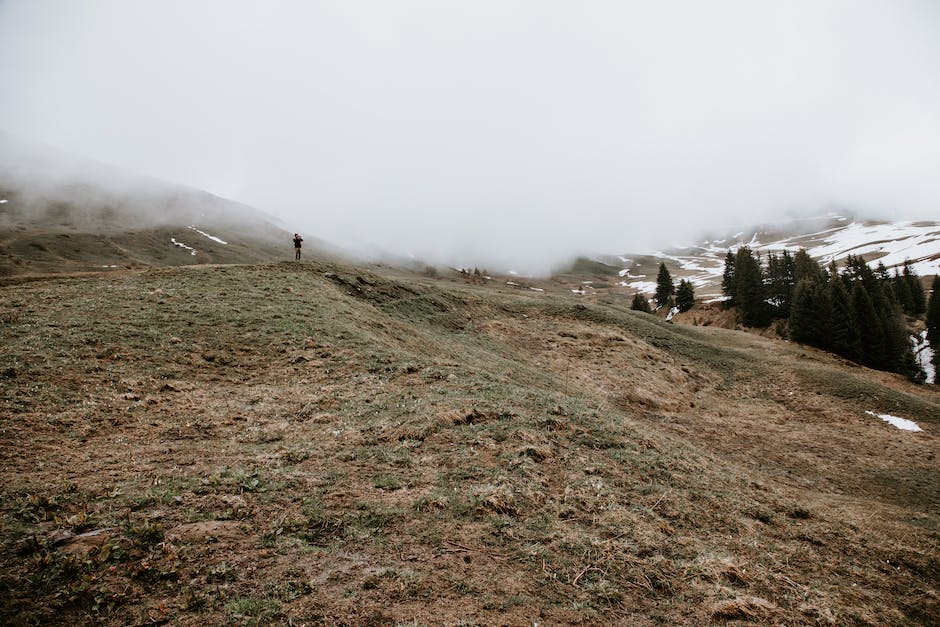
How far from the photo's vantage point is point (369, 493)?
28.7ft

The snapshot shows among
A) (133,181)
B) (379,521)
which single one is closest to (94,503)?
(379,521)

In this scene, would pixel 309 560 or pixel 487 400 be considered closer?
pixel 309 560

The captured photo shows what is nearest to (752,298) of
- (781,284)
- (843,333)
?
(781,284)

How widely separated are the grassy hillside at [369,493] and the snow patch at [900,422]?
3.04 metres

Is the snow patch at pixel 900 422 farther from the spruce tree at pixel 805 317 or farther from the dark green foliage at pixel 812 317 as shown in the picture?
the spruce tree at pixel 805 317

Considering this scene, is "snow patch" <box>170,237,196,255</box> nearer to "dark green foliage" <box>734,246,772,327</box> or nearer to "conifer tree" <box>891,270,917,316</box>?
"dark green foliage" <box>734,246,772,327</box>

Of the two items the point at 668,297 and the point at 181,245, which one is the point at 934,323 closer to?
the point at 668,297

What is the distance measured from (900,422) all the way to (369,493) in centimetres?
3486

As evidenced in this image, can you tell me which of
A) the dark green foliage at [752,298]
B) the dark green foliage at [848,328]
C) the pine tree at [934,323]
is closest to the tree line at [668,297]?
the dark green foliage at [752,298]

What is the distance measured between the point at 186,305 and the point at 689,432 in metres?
27.3

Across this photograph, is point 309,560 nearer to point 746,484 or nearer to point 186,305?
point 746,484

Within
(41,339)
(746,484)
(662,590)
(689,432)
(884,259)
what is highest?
(884,259)

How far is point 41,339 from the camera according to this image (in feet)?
48.4

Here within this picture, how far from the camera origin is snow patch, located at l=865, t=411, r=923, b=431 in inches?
984
